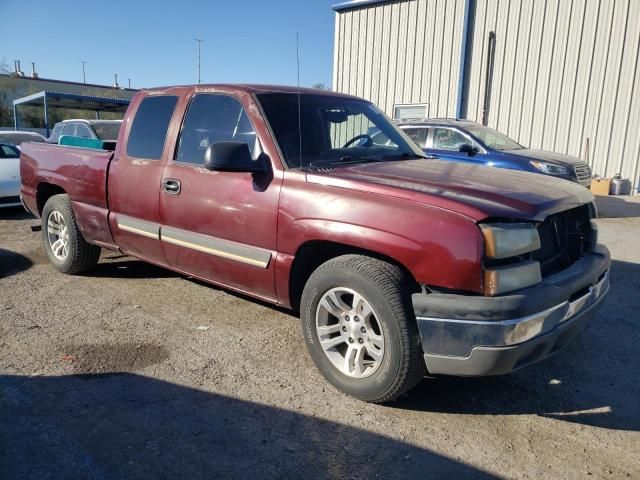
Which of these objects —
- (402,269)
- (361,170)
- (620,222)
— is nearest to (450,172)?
(361,170)

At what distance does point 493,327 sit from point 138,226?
310 cm

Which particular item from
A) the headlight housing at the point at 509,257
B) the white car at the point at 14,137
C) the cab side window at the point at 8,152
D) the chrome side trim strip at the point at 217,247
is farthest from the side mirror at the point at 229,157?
the white car at the point at 14,137

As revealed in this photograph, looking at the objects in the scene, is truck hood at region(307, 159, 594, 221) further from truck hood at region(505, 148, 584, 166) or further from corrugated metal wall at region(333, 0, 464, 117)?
corrugated metal wall at region(333, 0, 464, 117)

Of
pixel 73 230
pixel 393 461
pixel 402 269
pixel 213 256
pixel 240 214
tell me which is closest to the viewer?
pixel 393 461

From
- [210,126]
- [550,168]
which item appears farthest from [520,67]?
[210,126]

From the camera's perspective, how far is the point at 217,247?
12.2 feet

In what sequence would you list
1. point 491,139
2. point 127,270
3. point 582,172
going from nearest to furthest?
point 127,270 < point 582,172 < point 491,139

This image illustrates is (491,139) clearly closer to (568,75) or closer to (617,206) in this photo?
(617,206)

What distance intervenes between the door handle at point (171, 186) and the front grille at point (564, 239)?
260 centimetres

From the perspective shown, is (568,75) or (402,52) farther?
(402,52)

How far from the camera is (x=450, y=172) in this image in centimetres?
346

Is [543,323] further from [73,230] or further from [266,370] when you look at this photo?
[73,230]

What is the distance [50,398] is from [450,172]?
2.87 meters

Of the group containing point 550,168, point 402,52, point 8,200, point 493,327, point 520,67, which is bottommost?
point 8,200
